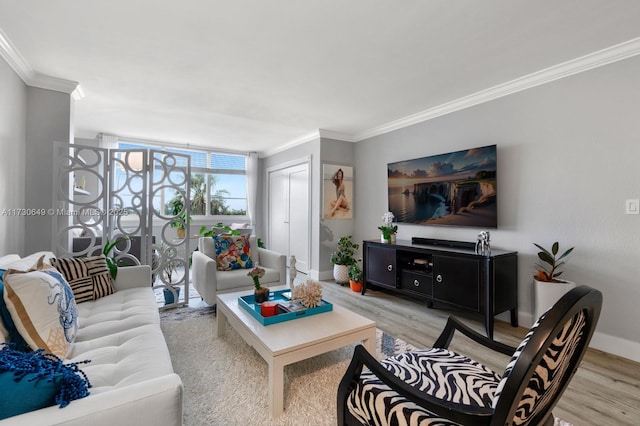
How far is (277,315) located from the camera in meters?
1.91

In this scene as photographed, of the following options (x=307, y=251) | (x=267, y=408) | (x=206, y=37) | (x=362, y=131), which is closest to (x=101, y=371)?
(x=267, y=408)

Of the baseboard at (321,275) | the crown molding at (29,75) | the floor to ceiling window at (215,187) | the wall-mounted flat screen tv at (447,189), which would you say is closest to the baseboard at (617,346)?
the wall-mounted flat screen tv at (447,189)

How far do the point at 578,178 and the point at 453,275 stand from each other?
4.31 feet

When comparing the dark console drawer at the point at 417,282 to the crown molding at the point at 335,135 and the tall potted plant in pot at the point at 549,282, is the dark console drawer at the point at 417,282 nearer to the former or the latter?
the tall potted plant in pot at the point at 549,282

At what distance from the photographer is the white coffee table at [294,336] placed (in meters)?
1.56

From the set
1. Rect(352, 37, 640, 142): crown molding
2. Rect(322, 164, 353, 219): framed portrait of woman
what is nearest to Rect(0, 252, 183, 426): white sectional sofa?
Rect(322, 164, 353, 219): framed portrait of woman

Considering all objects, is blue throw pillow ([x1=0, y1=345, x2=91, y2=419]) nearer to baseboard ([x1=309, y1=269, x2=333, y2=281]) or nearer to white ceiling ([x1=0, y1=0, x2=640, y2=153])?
white ceiling ([x1=0, y1=0, x2=640, y2=153])

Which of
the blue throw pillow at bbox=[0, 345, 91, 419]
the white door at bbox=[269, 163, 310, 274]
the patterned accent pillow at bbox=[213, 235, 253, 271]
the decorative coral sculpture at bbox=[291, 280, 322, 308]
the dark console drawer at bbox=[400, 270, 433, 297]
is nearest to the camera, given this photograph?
the blue throw pillow at bbox=[0, 345, 91, 419]

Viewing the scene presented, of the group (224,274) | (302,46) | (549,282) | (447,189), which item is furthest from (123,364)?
(447,189)

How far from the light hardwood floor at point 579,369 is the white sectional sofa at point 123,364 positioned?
76.5 inches

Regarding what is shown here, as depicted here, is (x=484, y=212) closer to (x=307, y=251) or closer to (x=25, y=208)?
(x=307, y=251)

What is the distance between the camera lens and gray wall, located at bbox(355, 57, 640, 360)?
2230mm

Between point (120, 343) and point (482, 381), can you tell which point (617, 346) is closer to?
point (482, 381)

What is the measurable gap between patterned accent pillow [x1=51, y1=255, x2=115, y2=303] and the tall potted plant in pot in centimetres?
340
